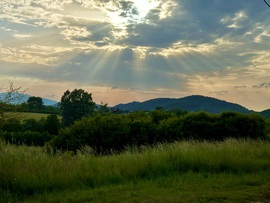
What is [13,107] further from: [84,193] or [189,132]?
[189,132]

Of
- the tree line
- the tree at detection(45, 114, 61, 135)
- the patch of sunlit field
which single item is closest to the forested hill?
the tree at detection(45, 114, 61, 135)

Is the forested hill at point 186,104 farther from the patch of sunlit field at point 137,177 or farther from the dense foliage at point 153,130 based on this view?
the patch of sunlit field at point 137,177

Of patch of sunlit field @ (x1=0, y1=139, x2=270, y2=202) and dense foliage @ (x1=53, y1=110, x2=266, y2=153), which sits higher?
dense foliage @ (x1=53, y1=110, x2=266, y2=153)

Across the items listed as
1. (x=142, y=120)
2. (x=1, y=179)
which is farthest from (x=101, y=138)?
(x=1, y=179)

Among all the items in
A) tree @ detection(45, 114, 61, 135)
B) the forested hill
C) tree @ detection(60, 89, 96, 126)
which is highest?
the forested hill

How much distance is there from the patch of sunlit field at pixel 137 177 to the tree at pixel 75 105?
72742 mm

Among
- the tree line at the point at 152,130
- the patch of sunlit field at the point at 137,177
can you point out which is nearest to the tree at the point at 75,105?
the tree line at the point at 152,130

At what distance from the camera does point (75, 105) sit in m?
87.7

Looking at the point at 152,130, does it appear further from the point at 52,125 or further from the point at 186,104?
the point at 186,104

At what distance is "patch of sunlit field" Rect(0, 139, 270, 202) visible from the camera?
30.5ft

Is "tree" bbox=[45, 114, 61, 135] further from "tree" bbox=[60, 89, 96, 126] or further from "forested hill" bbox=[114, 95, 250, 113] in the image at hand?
"forested hill" bbox=[114, 95, 250, 113]

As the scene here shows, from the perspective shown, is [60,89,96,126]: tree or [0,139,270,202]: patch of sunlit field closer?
[0,139,270,202]: patch of sunlit field

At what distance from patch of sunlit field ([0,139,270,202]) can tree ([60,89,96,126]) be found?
7274 cm

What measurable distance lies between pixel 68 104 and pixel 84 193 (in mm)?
79829
